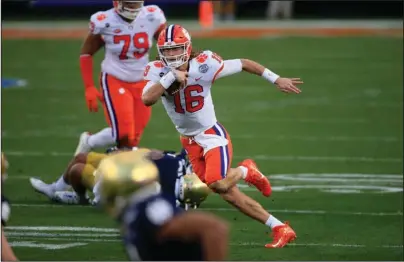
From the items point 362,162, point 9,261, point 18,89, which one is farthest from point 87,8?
point 9,261

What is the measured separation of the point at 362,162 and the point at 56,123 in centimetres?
409

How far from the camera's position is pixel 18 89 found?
52.2 ft

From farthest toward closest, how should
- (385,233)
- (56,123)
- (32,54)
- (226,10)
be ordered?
1. (226,10)
2. (32,54)
3. (56,123)
4. (385,233)

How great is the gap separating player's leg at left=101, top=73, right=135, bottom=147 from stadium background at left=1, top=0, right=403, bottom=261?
77 centimetres

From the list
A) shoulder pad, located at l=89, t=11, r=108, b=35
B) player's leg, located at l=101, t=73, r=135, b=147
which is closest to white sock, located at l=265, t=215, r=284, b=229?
player's leg, located at l=101, t=73, r=135, b=147

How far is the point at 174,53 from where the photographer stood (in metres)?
7.06

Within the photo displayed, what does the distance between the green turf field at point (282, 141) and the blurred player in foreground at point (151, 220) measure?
296 cm

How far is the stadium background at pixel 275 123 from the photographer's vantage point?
763 cm

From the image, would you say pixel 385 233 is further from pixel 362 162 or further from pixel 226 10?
pixel 226 10

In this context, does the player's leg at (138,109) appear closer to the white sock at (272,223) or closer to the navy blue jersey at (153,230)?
the white sock at (272,223)

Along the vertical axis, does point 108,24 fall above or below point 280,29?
above

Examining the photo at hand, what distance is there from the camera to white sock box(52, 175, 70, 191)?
8.83m

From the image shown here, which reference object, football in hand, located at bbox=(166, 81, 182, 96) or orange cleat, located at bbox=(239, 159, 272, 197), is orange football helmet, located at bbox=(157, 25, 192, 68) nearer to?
football in hand, located at bbox=(166, 81, 182, 96)

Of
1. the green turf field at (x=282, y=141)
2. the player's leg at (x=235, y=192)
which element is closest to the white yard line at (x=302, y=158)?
the green turf field at (x=282, y=141)
